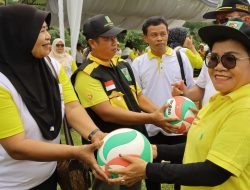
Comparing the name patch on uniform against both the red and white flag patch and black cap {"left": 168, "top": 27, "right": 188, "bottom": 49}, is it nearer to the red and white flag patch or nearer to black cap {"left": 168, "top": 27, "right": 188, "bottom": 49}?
the red and white flag patch

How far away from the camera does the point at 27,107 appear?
222 centimetres

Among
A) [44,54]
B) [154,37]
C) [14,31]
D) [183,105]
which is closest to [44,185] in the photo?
[44,54]

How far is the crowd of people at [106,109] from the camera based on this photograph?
1.72 metres

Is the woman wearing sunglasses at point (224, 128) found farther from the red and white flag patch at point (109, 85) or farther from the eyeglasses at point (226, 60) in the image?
the red and white flag patch at point (109, 85)

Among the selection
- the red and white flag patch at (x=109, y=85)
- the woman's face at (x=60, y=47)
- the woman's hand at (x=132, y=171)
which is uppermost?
the woman's hand at (x=132, y=171)

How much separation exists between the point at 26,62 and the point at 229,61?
1263 mm

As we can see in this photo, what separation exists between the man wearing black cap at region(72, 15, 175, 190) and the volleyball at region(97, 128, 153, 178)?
2.99 feet

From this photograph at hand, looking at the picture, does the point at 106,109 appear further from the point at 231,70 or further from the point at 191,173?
the point at 231,70

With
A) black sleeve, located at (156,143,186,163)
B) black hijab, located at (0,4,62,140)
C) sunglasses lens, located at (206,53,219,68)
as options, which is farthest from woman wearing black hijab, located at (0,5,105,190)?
sunglasses lens, located at (206,53,219,68)

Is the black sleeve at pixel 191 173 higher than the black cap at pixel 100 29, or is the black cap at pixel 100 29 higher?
the black cap at pixel 100 29

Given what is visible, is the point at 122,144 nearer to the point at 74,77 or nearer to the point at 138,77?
the point at 74,77

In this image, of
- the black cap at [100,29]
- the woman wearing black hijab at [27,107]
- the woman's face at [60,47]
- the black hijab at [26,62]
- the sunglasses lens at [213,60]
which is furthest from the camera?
the woman's face at [60,47]

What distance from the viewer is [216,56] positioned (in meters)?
1.80

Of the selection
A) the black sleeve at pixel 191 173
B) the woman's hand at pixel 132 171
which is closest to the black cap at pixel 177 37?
the woman's hand at pixel 132 171
